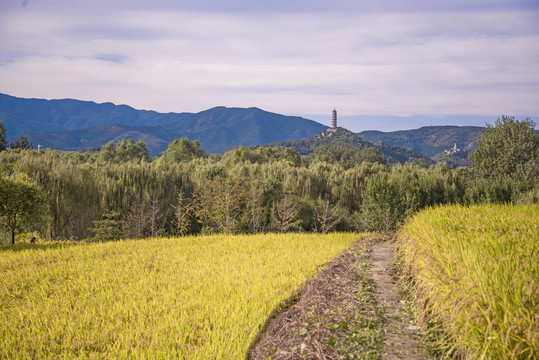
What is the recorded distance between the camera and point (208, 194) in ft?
90.5

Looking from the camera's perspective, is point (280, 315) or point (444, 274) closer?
point (444, 274)

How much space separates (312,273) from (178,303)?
8.61 feet

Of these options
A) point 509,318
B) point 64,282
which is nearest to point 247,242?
point 64,282

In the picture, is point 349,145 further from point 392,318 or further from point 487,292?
point 487,292

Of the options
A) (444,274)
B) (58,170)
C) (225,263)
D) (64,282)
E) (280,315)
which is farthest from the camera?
(58,170)

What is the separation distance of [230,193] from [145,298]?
23341 mm

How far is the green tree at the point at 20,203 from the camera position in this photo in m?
12.9

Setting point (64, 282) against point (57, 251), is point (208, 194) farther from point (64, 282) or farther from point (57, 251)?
point (64, 282)

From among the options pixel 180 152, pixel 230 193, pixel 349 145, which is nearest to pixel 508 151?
pixel 230 193

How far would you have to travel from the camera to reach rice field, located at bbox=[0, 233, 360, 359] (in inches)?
161

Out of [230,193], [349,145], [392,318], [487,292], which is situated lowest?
[230,193]

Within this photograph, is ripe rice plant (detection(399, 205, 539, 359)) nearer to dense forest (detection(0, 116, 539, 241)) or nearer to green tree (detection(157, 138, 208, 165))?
dense forest (detection(0, 116, 539, 241))

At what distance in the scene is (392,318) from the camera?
14.3ft

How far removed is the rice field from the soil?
341 millimetres
